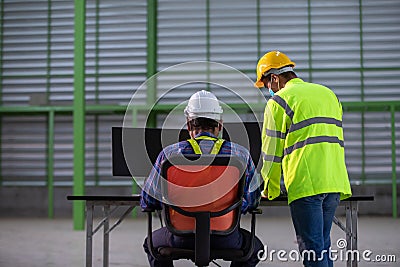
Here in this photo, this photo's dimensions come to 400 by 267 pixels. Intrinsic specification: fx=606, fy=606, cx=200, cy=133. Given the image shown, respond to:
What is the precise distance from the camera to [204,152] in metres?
3.05

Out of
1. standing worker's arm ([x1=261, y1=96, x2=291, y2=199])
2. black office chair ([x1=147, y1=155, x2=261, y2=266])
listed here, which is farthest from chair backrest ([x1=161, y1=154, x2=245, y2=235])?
standing worker's arm ([x1=261, y1=96, x2=291, y2=199])

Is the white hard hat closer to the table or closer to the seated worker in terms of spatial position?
the seated worker

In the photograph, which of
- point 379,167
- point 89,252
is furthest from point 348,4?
point 89,252

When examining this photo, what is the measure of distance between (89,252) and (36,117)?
7.38 metres

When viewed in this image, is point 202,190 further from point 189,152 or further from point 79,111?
point 79,111

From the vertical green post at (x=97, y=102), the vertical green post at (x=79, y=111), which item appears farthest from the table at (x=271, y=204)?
the vertical green post at (x=97, y=102)

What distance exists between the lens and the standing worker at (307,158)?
3254mm

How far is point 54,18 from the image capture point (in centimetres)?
1140

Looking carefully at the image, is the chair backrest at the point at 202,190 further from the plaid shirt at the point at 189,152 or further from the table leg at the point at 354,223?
the table leg at the point at 354,223

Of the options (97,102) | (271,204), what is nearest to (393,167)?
(97,102)

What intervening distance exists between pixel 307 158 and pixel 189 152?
674mm

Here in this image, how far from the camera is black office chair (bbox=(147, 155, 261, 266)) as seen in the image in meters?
2.92

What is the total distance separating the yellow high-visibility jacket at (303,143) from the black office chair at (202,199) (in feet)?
1.35

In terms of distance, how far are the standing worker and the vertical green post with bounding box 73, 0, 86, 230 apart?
213 inches
